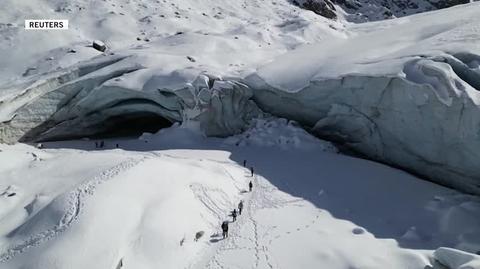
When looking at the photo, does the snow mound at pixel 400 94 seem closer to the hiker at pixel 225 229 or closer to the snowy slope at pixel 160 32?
the snowy slope at pixel 160 32

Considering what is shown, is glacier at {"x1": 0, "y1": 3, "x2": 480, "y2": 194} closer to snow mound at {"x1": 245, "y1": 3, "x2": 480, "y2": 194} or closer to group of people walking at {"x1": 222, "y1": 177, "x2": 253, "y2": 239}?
snow mound at {"x1": 245, "y1": 3, "x2": 480, "y2": 194}

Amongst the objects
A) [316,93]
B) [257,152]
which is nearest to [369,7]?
[316,93]

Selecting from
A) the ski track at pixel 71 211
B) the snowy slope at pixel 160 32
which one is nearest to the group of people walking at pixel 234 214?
the ski track at pixel 71 211

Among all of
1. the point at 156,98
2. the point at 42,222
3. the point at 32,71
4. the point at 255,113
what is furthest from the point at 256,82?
the point at 32,71

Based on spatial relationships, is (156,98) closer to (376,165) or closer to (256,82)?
(256,82)

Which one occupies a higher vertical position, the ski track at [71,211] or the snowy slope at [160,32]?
the ski track at [71,211]

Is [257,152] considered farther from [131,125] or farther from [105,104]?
[131,125]

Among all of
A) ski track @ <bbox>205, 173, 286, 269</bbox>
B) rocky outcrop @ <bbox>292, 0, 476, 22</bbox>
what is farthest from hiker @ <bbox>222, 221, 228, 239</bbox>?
rocky outcrop @ <bbox>292, 0, 476, 22</bbox>
